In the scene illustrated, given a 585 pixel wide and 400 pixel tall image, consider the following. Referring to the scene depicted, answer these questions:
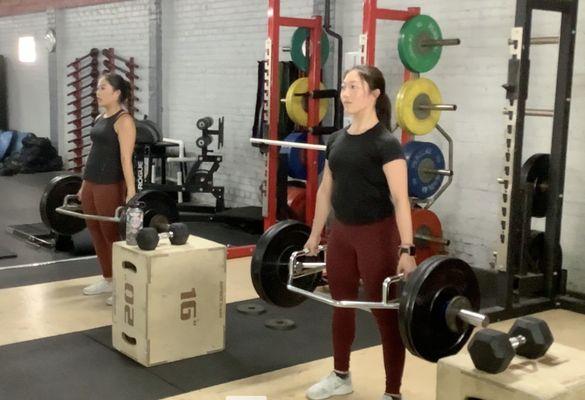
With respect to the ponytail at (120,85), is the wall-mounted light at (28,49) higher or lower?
higher

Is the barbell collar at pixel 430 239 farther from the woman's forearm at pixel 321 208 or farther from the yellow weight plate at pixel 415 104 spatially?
the woman's forearm at pixel 321 208

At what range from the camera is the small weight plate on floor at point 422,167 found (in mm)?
4496

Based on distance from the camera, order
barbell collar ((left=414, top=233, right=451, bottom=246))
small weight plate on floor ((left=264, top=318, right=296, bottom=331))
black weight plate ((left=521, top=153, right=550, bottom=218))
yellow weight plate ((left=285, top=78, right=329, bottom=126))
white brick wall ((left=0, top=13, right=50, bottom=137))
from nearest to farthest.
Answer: small weight plate on floor ((left=264, top=318, right=296, bottom=331))
black weight plate ((left=521, top=153, right=550, bottom=218))
barbell collar ((left=414, top=233, right=451, bottom=246))
yellow weight plate ((left=285, top=78, right=329, bottom=126))
white brick wall ((left=0, top=13, right=50, bottom=137))

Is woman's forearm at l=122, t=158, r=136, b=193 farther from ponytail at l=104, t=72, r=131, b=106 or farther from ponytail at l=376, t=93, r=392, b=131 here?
ponytail at l=376, t=93, r=392, b=131

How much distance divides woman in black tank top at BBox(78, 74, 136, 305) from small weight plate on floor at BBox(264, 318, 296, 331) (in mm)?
926

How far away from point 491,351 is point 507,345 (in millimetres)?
58

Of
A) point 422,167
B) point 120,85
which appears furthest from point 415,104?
point 120,85

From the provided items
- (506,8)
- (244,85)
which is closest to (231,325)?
(506,8)

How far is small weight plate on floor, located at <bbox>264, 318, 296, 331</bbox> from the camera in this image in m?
3.75

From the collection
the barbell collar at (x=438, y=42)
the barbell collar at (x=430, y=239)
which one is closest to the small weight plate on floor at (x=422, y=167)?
the barbell collar at (x=430, y=239)

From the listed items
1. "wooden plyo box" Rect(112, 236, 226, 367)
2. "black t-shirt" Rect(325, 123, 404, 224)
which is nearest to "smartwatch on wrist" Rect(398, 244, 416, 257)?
"black t-shirt" Rect(325, 123, 404, 224)

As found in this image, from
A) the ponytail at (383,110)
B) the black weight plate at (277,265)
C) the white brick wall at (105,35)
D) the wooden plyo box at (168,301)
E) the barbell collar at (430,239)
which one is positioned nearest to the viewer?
the ponytail at (383,110)

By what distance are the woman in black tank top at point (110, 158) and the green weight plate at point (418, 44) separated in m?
1.71

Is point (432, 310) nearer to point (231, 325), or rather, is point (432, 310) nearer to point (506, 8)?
point (231, 325)
